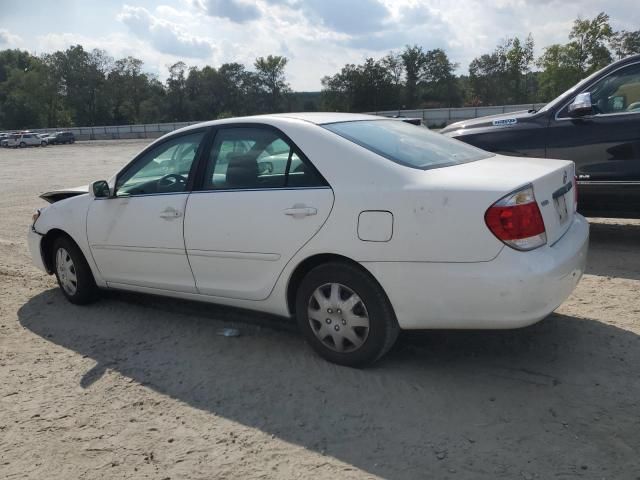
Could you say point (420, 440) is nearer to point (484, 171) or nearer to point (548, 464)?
point (548, 464)

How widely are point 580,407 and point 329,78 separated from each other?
222ft

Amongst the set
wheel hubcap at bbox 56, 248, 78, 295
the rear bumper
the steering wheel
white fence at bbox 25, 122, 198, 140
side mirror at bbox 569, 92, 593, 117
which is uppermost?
white fence at bbox 25, 122, 198, 140

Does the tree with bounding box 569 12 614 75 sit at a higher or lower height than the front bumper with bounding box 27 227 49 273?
higher

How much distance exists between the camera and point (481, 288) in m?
3.15

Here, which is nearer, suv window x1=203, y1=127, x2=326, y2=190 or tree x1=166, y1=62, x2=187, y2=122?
suv window x1=203, y1=127, x2=326, y2=190

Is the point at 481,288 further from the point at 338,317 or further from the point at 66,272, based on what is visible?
the point at 66,272

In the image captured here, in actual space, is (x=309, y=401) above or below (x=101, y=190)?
below

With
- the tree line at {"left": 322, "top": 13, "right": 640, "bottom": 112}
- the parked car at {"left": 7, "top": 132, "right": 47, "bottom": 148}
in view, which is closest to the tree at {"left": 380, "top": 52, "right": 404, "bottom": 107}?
the tree line at {"left": 322, "top": 13, "right": 640, "bottom": 112}

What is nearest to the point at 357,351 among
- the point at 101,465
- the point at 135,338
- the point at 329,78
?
the point at 101,465

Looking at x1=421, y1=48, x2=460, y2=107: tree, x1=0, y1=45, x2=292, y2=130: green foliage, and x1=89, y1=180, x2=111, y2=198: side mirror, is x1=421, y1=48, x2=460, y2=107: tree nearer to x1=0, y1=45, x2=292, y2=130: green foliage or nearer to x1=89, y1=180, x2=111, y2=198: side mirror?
x1=0, y1=45, x2=292, y2=130: green foliage

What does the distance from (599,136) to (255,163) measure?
3843 millimetres

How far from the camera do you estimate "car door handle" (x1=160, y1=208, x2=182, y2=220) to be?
4277mm

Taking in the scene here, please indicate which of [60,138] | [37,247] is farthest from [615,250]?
[60,138]

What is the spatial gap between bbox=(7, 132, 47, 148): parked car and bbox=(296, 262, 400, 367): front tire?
201 ft
